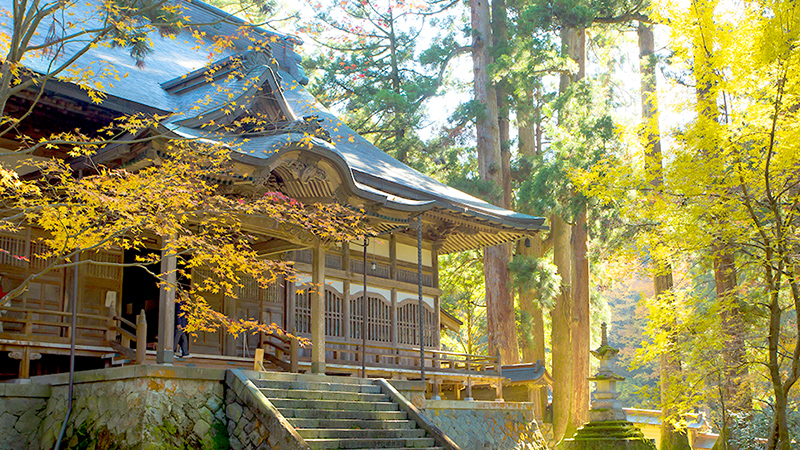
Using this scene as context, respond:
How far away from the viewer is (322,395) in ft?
32.6

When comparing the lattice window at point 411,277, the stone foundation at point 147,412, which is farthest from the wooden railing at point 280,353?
the lattice window at point 411,277

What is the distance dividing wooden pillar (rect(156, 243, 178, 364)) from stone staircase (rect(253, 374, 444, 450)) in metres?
1.24

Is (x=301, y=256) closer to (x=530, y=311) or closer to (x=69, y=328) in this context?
(x=69, y=328)

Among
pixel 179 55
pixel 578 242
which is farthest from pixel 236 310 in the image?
pixel 578 242

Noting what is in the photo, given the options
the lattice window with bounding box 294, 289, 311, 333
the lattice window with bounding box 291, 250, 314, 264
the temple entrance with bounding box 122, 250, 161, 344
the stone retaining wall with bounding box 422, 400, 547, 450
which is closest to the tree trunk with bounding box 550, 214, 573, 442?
the stone retaining wall with bounding box 422, 400, 547, 450

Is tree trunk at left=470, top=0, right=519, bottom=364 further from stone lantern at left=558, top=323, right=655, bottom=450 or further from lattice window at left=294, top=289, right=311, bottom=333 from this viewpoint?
lattice window at left=294, top=289, right=311, bottom=333

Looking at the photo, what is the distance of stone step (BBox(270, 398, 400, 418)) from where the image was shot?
9.23 metres

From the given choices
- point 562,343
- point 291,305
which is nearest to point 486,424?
point 291,305

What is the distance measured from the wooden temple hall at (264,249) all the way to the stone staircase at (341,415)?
1.03 meters

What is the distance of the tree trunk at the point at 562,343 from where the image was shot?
63.2 feet

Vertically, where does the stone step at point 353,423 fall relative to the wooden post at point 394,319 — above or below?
below

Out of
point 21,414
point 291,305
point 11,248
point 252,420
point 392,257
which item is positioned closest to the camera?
point 252,420

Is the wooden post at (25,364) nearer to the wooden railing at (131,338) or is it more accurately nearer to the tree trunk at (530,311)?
the wooden railing at (131,338)

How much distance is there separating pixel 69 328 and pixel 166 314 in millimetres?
2356
